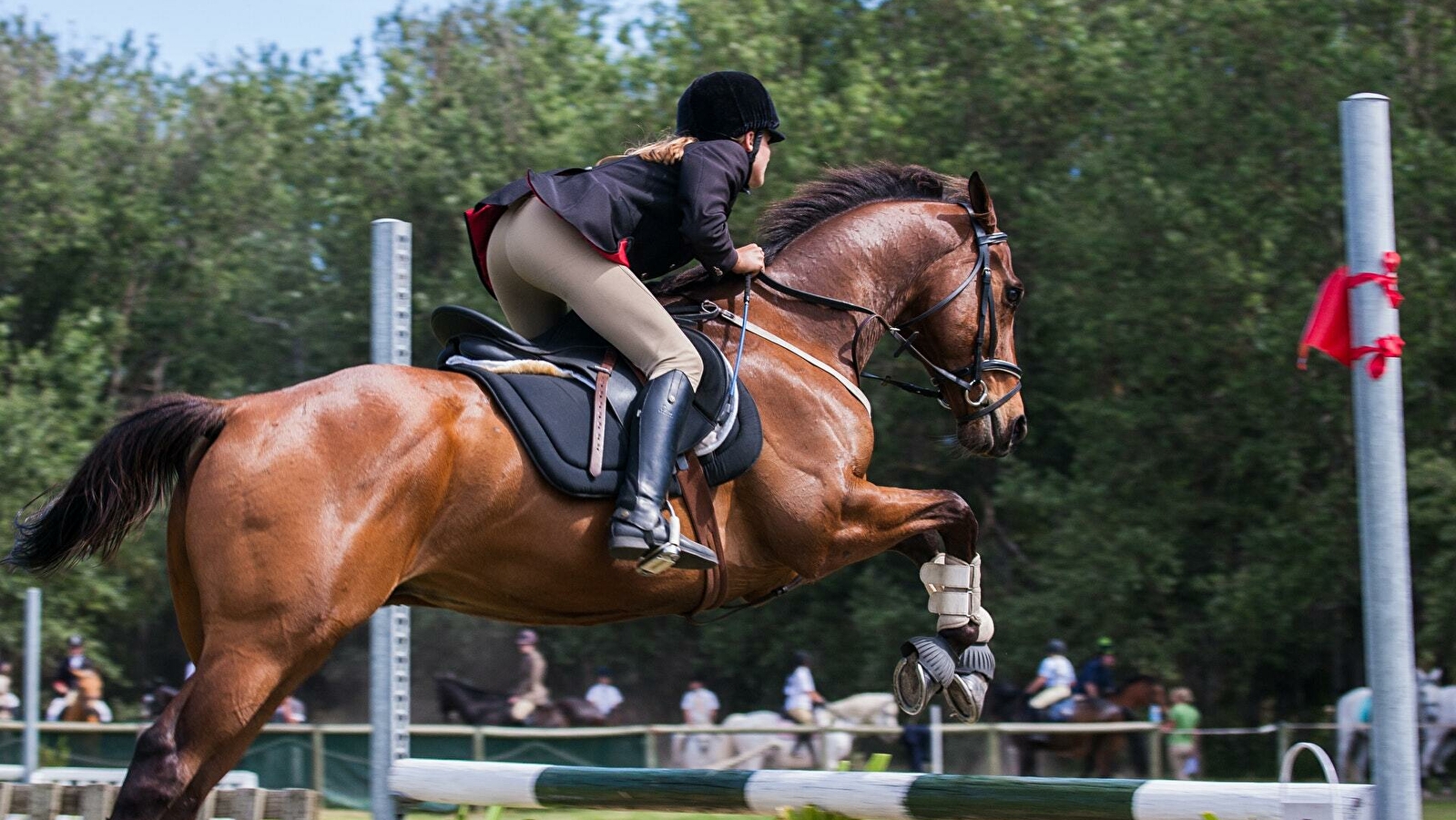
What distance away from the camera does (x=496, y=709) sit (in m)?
16.2

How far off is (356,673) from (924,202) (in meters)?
23.5

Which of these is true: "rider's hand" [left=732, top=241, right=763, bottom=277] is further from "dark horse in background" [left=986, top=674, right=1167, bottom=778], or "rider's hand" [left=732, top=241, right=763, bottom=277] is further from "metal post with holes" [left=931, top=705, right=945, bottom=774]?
"dark horse in background" [left=986, top=674, right=1167, bottom=778]

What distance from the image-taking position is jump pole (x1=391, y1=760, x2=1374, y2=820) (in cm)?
379

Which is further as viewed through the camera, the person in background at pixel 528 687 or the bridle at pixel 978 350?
the person in background at pixel 528 687

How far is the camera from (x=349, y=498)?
13.2 feet

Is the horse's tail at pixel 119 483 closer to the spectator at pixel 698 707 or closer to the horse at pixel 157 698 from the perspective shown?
the horse at pixel 157 698

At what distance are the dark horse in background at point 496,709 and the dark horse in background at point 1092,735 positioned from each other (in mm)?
4243

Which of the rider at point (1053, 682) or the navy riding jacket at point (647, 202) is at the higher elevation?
the navy riding jacket at point (647, 202)

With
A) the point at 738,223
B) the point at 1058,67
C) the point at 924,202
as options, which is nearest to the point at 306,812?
the point at 924,202

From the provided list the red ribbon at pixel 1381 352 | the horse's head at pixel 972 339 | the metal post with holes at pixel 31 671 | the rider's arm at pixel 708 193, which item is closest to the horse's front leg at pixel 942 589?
the horse's head at pixel 972 339

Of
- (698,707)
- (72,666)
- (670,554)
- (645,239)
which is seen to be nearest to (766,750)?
(698,707)

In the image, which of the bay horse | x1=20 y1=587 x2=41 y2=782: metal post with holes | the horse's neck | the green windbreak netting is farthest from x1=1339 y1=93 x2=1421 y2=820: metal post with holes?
the green windbreak netting

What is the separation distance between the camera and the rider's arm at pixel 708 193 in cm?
451

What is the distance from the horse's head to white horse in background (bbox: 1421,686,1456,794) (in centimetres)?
1040
